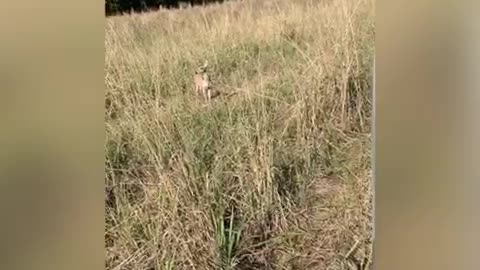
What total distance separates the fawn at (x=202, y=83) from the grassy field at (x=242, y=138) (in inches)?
0.5

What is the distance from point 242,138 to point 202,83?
13 cm

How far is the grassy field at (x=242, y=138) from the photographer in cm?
121

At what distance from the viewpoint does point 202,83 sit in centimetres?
125

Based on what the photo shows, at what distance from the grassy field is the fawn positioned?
0.01 meters

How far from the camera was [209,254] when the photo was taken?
1.25 meters
